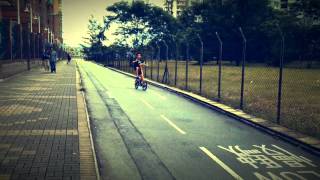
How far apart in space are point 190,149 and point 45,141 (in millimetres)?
2970

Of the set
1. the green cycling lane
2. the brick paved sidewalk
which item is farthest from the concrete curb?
the brick paved sidewalk

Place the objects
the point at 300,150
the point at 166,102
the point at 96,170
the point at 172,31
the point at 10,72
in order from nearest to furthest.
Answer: the point at 96,170
the point at 300,150
the point at 166,102
the point at 10,72
the point at 172,31

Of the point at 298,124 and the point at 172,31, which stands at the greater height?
the point at 172,31

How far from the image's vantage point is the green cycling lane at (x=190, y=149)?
6277mm

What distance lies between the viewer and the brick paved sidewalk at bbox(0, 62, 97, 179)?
5.75 meters

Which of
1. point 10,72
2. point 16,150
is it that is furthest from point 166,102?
point 10,72

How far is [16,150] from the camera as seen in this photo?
685 cm

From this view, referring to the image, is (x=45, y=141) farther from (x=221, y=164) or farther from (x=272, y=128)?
(x=272, y=128)

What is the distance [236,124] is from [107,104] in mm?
5516

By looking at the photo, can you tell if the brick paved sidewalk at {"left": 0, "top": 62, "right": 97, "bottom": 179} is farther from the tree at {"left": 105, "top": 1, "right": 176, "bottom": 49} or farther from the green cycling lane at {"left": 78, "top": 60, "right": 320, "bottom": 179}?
the tree at {"left": 105, "top": 1, "right": 176, "bottom": 49}

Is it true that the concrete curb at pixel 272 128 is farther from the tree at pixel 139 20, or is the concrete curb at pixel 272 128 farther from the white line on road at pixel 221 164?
the tree at pixel 139 20

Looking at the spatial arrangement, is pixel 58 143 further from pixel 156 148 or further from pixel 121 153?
pixel 156 148

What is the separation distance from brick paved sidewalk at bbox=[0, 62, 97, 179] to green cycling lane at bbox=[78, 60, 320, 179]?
0.41 metres

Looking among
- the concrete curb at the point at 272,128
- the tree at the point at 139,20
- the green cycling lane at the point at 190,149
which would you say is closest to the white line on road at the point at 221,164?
the green cycling lane at the point at 190,149
